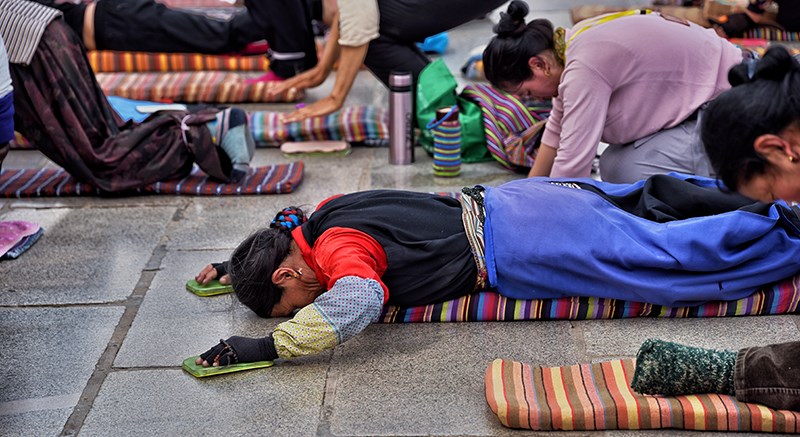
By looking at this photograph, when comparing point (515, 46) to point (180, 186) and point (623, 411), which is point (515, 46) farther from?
point (180, 186)

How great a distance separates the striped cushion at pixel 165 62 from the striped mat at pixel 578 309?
348 cm

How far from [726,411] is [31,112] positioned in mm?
3020

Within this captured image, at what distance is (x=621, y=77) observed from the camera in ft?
11.4

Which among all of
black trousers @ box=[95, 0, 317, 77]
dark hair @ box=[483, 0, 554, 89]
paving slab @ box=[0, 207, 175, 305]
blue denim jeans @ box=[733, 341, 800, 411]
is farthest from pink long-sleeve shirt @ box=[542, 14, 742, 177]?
black trousers @ box=[95, 0, 317, 77]

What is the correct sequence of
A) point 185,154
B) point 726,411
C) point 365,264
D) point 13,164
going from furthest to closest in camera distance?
point 13,164, point 185,154, point 365,264, point 726,411

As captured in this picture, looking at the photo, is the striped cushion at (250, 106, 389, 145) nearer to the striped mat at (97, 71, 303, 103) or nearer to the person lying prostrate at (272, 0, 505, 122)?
the person lying prostrate at (272, 0, 505, 122)

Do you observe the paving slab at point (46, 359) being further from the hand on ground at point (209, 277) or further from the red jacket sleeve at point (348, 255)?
the red jacket sleeve at point (348, 255)

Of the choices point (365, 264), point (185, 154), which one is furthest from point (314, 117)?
point (365, 264)

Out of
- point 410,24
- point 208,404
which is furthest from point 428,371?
point 410,24

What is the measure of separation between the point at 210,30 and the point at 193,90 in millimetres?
596

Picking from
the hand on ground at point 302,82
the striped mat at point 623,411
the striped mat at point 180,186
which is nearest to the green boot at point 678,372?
the striped mat at point 623,411

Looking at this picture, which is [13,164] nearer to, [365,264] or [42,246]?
[42,246]

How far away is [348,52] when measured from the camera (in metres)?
4.75

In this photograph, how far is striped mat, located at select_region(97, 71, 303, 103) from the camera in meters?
5.48
